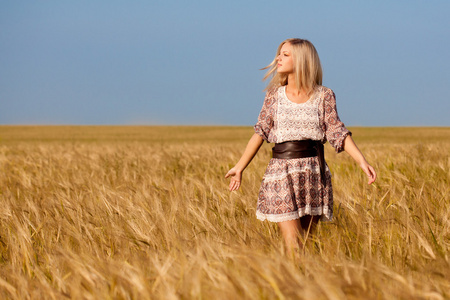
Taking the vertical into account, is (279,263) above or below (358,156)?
below

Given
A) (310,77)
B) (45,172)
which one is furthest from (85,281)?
(45,172)

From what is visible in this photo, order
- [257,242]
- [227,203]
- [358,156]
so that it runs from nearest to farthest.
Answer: [257,242] < [358,156] < [227,203]

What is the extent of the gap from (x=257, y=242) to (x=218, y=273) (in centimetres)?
83

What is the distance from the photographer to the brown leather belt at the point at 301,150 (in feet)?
8.36

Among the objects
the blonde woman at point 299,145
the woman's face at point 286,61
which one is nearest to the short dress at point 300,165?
the blonde woman at point 299,145

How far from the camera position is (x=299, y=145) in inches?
101

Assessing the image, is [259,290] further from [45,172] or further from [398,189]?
[45,172]

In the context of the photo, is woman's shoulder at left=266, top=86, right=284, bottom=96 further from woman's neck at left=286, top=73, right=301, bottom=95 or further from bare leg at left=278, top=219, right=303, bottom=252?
bare leg at left=278, top=219, right=303, bottom=252

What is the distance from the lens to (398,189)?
351 cm

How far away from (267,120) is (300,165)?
35 centimetres

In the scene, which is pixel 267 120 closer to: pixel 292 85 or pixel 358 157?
pixel 292 85

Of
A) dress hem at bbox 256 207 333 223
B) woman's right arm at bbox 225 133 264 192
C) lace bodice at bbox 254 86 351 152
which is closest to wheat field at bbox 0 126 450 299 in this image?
dress hem at bbox 256 207 333 223

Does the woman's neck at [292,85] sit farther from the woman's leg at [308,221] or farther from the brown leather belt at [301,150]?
the woman's leg at [308,221]

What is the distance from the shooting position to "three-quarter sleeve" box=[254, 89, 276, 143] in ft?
8.86
